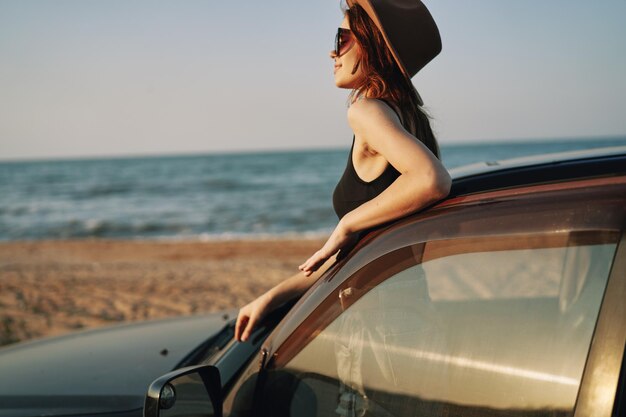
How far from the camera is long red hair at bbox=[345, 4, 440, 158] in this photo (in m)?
1.83

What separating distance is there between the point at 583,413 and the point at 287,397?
0.73 metres

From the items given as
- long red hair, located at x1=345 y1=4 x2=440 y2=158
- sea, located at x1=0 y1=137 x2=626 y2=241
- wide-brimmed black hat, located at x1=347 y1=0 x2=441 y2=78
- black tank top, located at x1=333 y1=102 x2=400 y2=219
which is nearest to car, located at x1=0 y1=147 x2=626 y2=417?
black tank top, located at x1=333 y1=102 x2=400 y2=219

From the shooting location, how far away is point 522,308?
1.43 m

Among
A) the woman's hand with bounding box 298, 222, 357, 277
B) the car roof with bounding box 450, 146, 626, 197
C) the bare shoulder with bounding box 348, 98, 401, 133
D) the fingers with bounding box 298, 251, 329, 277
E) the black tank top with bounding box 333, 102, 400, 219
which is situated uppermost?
the bare shoulder with bounding box 348, 98, 401, 133

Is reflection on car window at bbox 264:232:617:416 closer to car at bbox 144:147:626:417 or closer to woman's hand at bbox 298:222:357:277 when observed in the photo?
car at bbox 144:147:626:417

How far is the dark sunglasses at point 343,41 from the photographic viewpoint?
6.25ft

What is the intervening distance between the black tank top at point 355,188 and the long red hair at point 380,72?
0.09 metres

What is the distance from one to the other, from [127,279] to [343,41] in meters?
8.48

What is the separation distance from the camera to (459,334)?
4.67 ft

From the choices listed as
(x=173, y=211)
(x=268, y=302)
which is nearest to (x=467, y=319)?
(x=268, y=302)

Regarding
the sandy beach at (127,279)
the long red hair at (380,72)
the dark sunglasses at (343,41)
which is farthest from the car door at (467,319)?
the sandy beach at (127,279)

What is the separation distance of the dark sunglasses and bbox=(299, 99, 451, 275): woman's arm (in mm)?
278

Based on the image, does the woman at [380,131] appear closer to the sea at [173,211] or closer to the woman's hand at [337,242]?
the woman's hand at [337,242]

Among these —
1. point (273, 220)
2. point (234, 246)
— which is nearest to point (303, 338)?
point (234, 246)
